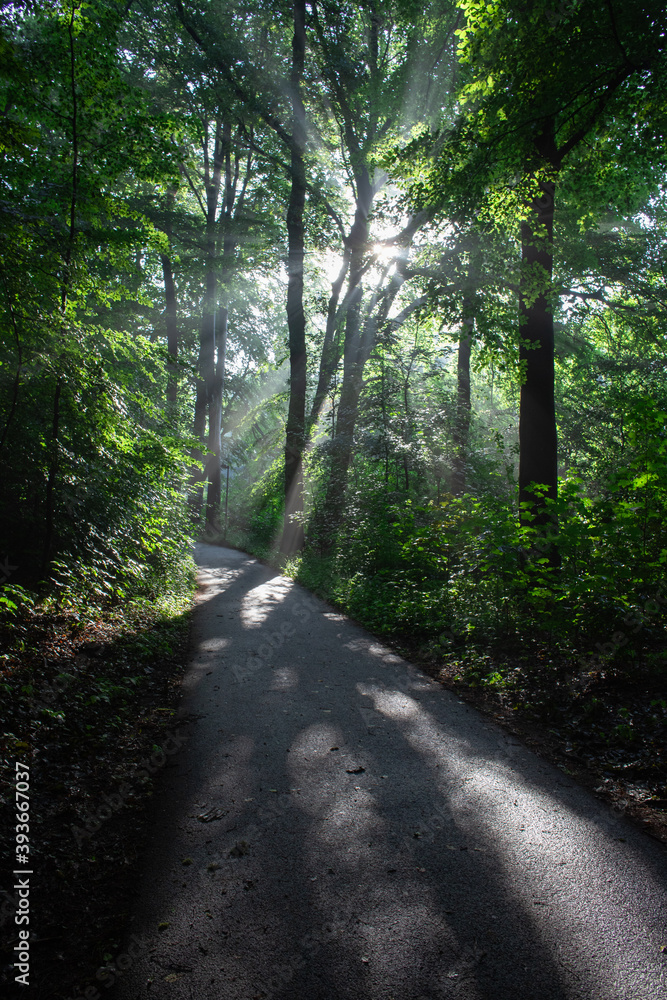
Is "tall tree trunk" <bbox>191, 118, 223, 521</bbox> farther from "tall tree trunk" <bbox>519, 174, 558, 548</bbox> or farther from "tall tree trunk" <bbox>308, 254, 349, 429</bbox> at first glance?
"tall tree trunk" <bbox>519, 174, 558, 548</bbox>

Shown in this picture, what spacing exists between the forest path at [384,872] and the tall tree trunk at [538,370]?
425cm

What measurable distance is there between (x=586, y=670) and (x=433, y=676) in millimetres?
1623

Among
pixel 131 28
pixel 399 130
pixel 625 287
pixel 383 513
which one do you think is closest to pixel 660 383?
pixel 625 287

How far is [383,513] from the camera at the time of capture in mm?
11711

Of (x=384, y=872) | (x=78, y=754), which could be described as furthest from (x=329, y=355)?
(x=384, y=872)

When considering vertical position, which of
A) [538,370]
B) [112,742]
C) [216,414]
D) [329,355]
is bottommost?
[112,742]

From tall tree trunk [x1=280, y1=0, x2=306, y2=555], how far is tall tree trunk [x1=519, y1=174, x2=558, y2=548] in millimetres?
9049

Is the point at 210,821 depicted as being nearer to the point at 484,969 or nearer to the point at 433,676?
the point at 484,969

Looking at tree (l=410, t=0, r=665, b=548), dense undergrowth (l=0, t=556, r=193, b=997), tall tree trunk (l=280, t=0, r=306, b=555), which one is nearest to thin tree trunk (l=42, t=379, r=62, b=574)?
dense undergrowth (l=0, t=556, r=193, b=997)

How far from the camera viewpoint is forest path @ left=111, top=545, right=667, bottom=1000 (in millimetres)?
2117

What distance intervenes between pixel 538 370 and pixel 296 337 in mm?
10352

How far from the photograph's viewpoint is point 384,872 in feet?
8.82

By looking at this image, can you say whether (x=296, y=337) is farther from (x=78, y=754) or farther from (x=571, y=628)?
(x=78, y=754)

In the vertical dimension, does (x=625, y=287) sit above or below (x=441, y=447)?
above
